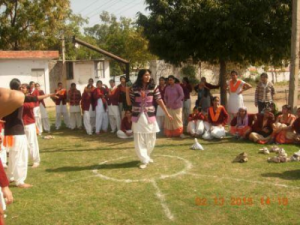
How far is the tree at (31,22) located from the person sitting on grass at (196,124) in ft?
54.7

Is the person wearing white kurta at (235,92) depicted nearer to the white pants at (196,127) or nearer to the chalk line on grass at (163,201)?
the white pants at (196,127)

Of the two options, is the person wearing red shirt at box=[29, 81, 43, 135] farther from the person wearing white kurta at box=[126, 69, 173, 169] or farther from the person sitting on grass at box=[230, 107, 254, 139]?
the person sitting on grass at box=[230, 107, 254, 139]

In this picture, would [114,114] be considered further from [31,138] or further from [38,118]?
[31,138]

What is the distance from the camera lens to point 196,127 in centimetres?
1020

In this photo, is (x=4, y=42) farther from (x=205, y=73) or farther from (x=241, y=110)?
(x=241, y=110)

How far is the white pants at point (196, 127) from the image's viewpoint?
9.98 metres

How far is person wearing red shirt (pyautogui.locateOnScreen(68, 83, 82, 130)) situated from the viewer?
12.4m

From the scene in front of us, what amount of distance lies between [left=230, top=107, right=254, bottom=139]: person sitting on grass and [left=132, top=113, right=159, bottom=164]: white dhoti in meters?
3.50

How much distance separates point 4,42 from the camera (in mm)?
23641

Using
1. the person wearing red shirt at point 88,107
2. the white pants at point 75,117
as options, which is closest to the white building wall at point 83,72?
the white pants at point 75,117

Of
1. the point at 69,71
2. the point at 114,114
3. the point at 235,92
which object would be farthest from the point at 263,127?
the point at 69,71

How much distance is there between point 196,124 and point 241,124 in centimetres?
138

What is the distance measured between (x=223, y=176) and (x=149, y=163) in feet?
5.43

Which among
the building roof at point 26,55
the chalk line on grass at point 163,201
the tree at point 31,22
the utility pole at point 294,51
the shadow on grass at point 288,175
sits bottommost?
the chalk line on grass at point 163,201
